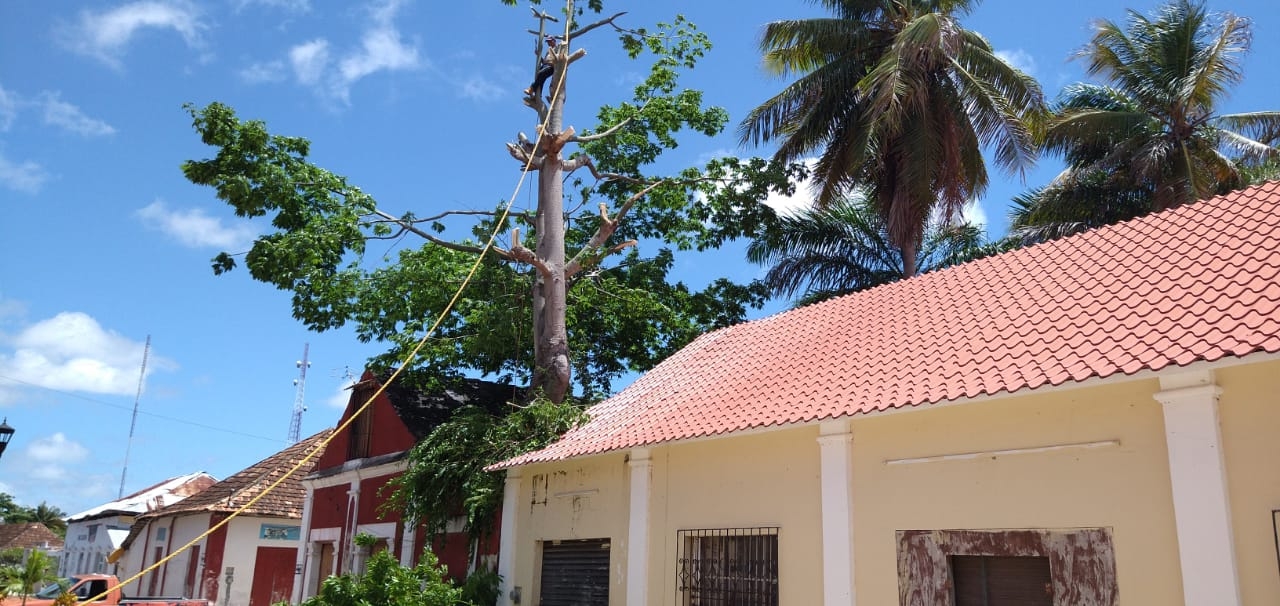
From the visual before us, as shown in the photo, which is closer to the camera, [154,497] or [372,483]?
[372,483]

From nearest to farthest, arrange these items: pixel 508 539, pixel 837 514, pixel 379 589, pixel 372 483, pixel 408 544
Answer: pixel 837 514, pixel 379 589, pixel 508 539, pixel 408 544, pixel 372 483

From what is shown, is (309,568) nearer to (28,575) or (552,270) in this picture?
(28,575)

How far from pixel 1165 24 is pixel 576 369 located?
14.3 metres

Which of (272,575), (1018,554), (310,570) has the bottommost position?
(272,575)

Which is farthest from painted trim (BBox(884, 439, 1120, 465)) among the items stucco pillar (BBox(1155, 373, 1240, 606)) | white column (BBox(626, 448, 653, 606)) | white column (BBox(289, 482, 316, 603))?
white column (BBox(289, 482, 316, 603))

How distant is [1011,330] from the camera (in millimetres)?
8867

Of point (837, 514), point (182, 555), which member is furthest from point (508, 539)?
point (182, 555)

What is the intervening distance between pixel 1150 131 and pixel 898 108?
5.96 metres

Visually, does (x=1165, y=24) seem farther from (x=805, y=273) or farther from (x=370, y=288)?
(x=370, y=288)

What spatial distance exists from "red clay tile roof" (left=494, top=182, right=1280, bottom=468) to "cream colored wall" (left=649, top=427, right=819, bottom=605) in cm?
41

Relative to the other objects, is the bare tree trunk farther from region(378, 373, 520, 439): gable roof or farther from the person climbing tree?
region(378, 373, 520, 439): gable roof

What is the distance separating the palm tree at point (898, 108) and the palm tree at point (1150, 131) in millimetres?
1887

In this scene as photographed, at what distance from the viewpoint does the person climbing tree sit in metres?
17.8

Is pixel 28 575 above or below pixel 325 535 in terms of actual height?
below
